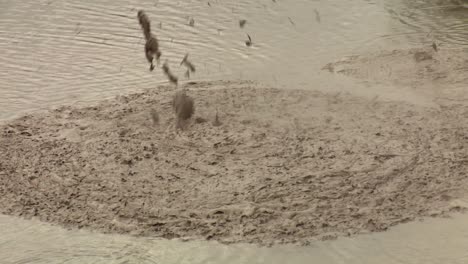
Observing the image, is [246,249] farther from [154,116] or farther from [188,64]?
[188,64]

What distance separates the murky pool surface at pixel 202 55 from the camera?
3.69m

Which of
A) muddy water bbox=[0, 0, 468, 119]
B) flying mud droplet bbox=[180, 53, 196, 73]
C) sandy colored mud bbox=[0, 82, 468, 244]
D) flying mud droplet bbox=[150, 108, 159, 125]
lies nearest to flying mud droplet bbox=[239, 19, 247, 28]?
muddy water bbox=[0, 0, 468, 119]

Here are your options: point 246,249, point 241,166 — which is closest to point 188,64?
point 241,166

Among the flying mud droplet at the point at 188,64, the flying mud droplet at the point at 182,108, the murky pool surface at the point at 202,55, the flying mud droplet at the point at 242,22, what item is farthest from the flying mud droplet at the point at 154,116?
the flying mud droplet at the point at 242,22

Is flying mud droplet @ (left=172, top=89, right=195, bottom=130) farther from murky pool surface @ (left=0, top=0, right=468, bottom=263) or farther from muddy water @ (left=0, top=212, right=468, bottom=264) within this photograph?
muddy water @ (left=0, top=212, right=468, bottom=264)

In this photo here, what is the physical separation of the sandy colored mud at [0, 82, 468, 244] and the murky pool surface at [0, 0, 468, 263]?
5.2 inches

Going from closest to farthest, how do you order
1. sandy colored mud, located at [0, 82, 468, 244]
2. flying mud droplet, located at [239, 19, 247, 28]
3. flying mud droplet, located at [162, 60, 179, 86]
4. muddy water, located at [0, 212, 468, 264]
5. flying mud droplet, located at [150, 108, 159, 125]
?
muddy water, located at [0, 212, 468, 264], sandy colored mud, located at [0, 82, 468, 244], flying mud droplet, located at [150, 108, 159, 125], flying mud droplet, located at [162, 60, 179, 86], flying mud droplet, located at [239, 19, 247, 28]

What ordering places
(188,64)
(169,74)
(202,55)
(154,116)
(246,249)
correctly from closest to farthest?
1. (246,249)
2. (154,116)
3. (169,74)
4. (188,64)
5. (202,55)

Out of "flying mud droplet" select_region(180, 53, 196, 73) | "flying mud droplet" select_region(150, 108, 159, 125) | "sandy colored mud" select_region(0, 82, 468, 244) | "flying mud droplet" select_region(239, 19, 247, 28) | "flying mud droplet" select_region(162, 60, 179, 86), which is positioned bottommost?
"sandy colored mud" select_region(0, 82, 468, 244)

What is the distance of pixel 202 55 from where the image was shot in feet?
19.3

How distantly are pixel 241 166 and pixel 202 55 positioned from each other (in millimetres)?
1860

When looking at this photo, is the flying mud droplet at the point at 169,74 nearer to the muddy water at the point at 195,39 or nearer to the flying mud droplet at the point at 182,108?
the muddy water at the point at 195,39

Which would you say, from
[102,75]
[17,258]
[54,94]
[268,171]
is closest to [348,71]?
[268,171]

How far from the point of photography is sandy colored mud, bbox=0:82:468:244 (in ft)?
12.7
